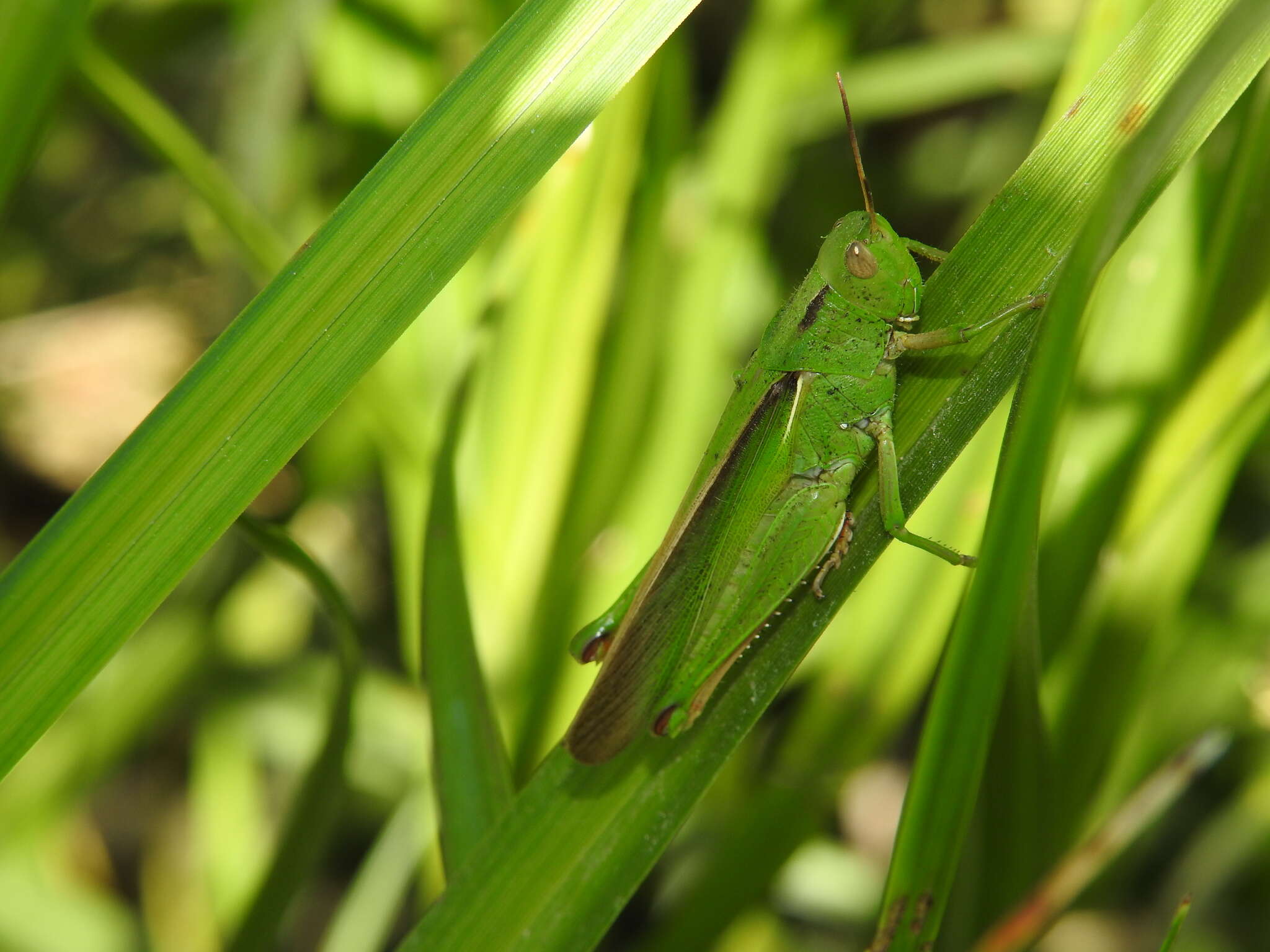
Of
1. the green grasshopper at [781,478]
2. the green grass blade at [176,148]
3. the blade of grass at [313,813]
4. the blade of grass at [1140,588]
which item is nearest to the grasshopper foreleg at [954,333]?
the green grasshopper at [781,478]

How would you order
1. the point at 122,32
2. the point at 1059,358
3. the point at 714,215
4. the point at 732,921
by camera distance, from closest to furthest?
the point at 1059,358, the point at 732,921, the point at 714,215, the point at 122,32

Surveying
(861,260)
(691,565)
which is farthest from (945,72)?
(691,565)

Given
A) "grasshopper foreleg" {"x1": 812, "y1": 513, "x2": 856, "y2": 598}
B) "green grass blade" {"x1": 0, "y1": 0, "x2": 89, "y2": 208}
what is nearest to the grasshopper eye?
"grasshopper foreleg" {"x1": 812, "y1": 513, "x2": 856, "y2": 598}

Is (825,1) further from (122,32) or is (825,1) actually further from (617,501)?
(122,32)

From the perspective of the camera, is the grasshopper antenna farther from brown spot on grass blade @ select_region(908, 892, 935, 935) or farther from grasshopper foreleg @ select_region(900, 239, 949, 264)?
brown spot on grass blade @ select_region(908, 892, 935, 935)

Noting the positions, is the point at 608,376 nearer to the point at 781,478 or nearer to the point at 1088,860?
the point at 781,478

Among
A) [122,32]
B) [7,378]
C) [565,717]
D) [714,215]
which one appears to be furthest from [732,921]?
[7,378]

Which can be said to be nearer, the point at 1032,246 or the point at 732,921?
the point at 1032,246
